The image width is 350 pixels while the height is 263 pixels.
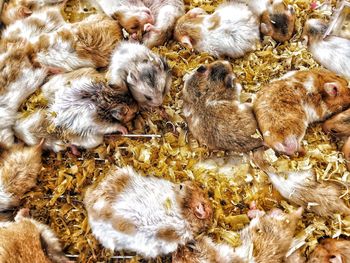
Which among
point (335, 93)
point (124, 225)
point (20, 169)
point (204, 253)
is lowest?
point (204, 253)

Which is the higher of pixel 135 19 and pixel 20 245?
pixel 135 19

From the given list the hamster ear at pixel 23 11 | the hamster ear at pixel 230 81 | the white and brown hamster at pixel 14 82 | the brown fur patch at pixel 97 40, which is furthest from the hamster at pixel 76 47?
the hamster ear at pixel 230 81

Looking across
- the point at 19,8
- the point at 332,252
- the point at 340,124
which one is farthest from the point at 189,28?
the point at 332,252

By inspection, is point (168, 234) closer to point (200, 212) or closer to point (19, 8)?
point (200, 212)

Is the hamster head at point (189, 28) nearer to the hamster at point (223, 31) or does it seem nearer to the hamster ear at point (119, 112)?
the hamster at point (223, 31)

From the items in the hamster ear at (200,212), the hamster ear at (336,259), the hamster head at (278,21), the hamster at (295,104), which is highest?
the hamster head at (278,21)

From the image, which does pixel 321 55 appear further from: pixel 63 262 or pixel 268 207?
pixel 63 262

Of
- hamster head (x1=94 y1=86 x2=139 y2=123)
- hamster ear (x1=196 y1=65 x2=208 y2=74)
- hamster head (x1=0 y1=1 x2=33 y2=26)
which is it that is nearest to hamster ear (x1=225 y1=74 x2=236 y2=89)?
hamster ear (x1=196 y1=65 x2=208 y2=74)
